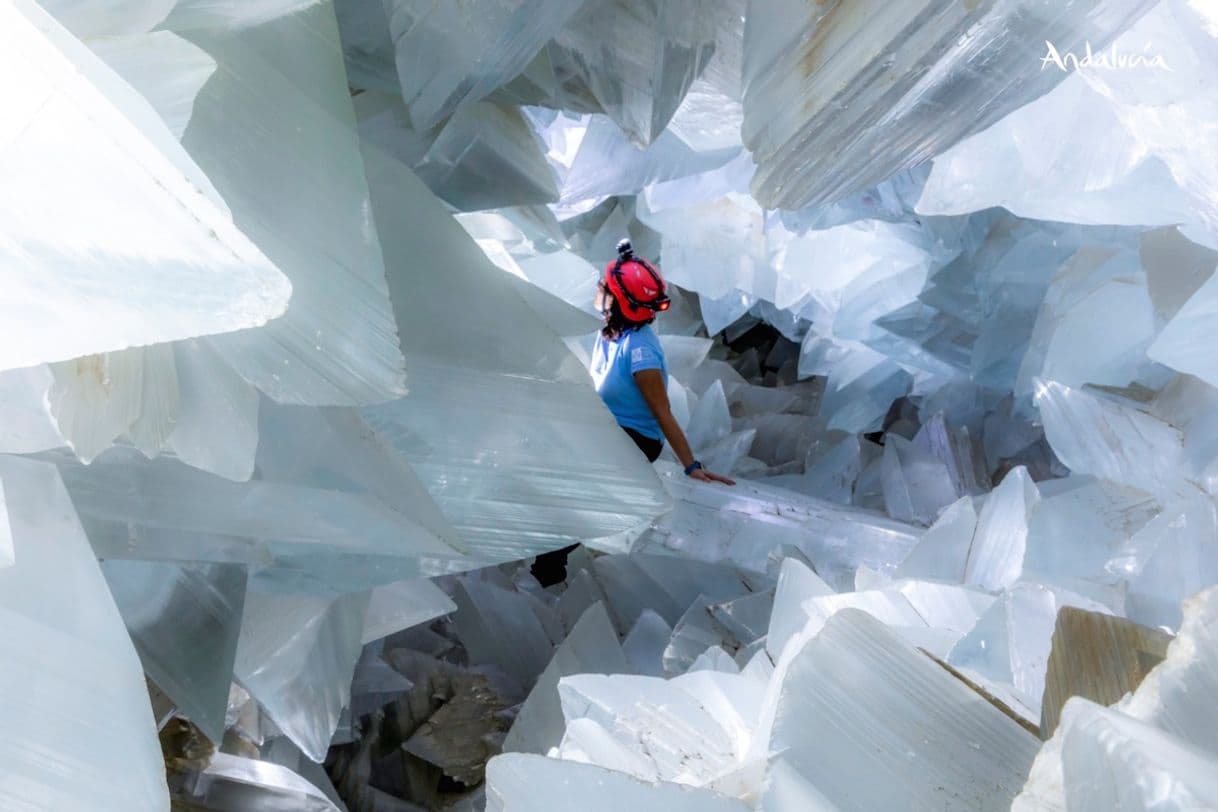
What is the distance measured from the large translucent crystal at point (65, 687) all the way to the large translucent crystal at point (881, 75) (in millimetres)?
527

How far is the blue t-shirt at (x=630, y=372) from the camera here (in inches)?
84.7


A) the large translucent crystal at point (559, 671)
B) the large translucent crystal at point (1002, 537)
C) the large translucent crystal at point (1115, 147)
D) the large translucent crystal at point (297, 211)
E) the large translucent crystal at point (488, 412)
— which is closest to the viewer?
the large translucent crystal at point (297, 211)

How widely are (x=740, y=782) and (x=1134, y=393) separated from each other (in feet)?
3.65

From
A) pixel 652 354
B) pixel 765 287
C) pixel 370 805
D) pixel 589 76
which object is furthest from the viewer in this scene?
A: pixel 765 287

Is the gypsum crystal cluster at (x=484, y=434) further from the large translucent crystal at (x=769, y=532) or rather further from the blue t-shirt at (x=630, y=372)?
the blue t-shirt at (x=630, y=372)

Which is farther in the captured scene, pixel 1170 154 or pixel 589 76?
pixel 589 76

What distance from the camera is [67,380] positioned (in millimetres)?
→ 544

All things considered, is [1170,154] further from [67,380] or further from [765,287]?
[765,287]

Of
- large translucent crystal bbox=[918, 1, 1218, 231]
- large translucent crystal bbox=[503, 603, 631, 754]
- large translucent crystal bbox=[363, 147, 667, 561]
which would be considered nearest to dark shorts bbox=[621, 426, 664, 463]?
large translucent crystal bbox=[503, 603, 631, 754]

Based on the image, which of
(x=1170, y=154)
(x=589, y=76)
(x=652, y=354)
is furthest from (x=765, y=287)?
(x=1170, y=154)

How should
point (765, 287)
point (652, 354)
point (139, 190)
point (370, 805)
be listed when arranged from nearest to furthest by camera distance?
point (139, 190) → point (370, 805) → point (652, 354) → point (765, 287)

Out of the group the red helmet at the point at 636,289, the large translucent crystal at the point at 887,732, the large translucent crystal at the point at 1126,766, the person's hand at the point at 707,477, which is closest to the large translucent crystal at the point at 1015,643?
the large translucent crystal at the point at 887,732

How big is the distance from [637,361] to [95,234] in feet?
5.67

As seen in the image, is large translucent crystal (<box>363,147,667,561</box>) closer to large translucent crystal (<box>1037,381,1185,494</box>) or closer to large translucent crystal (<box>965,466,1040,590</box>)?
large translucent crystal (<box>965,466,1040,590</box>)
